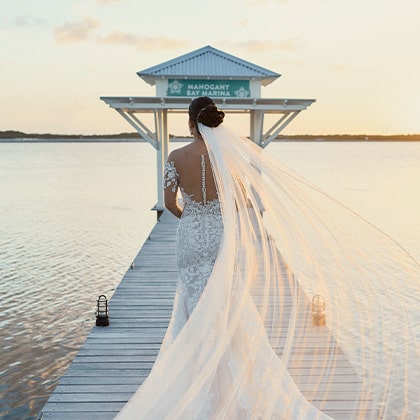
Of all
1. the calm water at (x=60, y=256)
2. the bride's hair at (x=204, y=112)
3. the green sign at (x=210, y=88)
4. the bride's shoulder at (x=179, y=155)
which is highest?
the green sign at (x=210, y=88)

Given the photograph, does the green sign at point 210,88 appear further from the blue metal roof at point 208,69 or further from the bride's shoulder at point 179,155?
the bride's shoulder at point 179,155

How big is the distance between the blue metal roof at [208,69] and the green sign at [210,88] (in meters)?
0.18

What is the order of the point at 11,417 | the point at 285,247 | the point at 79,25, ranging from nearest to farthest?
the point at 285,247
the point at 11,417
the point at 79,25

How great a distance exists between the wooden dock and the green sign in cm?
924

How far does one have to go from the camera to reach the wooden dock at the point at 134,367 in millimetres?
4684

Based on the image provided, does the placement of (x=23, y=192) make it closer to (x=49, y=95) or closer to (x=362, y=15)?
(x=49, y=95)

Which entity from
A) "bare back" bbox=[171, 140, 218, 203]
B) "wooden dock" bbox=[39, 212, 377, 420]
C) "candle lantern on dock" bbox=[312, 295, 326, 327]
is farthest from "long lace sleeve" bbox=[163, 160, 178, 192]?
"candle lantern on dock" bbox=[312, 295, 326, 327]

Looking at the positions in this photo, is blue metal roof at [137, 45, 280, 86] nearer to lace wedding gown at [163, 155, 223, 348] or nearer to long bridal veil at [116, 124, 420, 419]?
long bridal veil at [116, 124, 420, 419]

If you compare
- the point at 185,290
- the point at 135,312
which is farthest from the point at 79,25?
the point at 185,290

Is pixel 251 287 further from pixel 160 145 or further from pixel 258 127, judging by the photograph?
pixel 160 145

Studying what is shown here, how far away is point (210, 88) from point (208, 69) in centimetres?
74

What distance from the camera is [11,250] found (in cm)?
1838

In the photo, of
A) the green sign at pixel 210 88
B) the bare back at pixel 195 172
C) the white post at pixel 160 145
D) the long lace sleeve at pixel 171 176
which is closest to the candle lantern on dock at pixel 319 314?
the bare back at pixel 195 172

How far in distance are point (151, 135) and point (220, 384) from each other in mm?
15143
